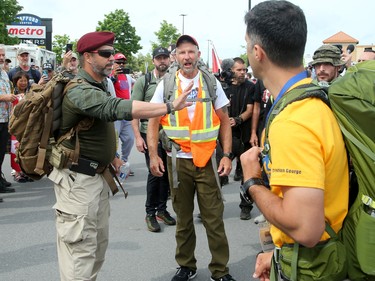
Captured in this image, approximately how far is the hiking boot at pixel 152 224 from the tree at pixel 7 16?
102 feet

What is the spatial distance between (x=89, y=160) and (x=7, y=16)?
37180 millimetres

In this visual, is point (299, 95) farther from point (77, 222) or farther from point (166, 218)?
point (166, 218)

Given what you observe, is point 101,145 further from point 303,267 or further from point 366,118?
point 366,118

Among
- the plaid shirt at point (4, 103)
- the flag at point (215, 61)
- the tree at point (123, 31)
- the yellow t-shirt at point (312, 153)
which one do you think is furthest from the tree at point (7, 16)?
the yellow t-shirt at point (312, 153)

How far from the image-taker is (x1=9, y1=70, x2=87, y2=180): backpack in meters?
2.82

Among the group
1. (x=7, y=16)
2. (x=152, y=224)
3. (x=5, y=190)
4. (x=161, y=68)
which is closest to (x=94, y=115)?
(x=152, y=224)

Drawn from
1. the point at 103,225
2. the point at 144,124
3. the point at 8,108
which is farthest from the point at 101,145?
the point at 8,108

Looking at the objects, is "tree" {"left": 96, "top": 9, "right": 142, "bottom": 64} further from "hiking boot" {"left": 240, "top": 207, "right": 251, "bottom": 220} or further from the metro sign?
"hiking boot" {"left": 240, "top": 207, "right": 251, "bottom": 220}

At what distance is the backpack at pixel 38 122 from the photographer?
2.82 metres

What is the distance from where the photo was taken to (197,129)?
3.71 m

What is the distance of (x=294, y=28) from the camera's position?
5.30ft

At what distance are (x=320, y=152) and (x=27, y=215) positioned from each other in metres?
5.06

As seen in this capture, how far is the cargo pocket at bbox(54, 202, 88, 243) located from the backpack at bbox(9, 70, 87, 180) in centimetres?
33

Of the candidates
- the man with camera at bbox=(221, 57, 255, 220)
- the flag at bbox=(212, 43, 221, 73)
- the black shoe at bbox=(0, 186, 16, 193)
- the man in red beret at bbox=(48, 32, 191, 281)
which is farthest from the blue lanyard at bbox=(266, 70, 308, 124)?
the flag at bbox=(212, 43, 221, 73)
